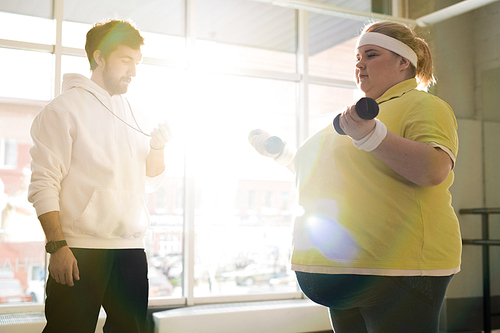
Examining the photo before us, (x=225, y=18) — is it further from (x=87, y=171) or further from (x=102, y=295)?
(x=102, y=295)

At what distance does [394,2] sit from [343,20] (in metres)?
0.67

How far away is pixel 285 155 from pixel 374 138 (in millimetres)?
607

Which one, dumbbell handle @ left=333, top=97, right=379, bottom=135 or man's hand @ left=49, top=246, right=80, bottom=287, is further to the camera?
man's hand @ left=49, top=246, right=80, bottom=287

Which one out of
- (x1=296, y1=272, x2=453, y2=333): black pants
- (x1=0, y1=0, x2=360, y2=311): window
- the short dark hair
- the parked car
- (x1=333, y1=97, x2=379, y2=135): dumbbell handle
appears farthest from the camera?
(x1=0, y1=0, x2=360, y2=311): window

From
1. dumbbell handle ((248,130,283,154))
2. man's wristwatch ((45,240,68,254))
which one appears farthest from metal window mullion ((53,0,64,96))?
dumbbell handle ((248,130,283,154))

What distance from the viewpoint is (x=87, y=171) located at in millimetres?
1620

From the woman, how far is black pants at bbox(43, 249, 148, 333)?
0.74 meters

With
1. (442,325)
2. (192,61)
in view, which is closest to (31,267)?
(192,61)

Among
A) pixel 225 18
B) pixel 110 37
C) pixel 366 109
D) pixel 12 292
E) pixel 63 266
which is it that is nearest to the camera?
pixel 366 109

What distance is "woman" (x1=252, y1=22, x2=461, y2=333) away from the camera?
1021 millimetres

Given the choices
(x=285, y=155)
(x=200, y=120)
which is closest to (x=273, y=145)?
(x=285, y=155)

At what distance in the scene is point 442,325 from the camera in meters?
4.34

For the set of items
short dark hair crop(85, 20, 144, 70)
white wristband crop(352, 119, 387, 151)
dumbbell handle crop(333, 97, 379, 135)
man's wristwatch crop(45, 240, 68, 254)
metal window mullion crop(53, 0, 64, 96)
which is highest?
metal window mullion crop(53, 0, 64, 96)

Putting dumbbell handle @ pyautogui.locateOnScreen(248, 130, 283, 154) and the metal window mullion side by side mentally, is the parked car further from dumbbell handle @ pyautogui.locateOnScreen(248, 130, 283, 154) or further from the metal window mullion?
dumbbell handle @ pyautogui.locateOnScreen(248, 130, 283, 154)
